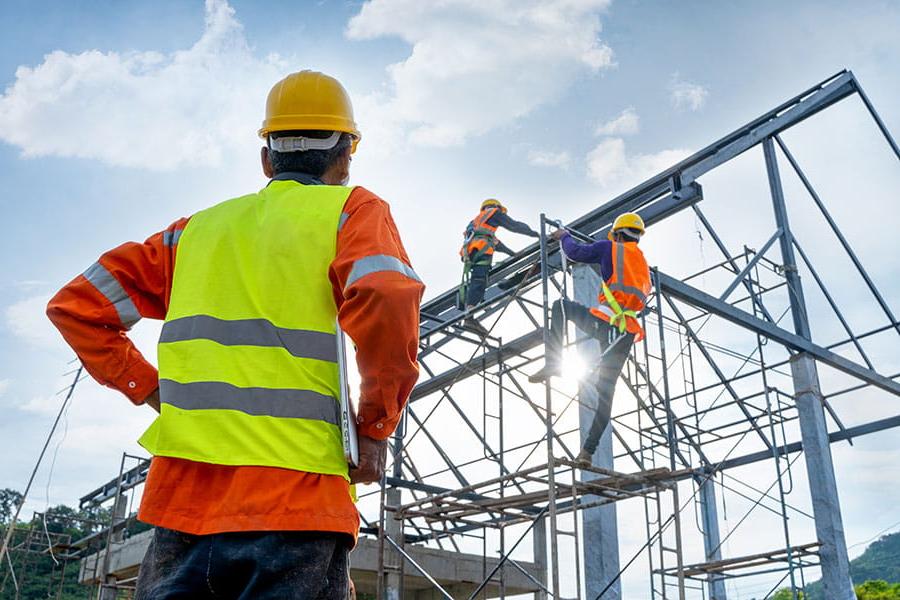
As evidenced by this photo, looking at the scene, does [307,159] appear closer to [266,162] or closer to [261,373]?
[266,162]

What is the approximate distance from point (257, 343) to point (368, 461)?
1.26 ft

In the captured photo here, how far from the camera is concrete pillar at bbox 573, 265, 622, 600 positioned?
864cm

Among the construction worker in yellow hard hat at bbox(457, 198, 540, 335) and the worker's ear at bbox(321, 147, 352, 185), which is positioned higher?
the construction worker in yellow hard hat at bbox(457, 198, 540, 335)

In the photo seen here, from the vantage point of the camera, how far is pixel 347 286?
1.93 m

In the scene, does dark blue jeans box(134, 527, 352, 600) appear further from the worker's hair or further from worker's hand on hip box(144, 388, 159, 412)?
the worker's hair

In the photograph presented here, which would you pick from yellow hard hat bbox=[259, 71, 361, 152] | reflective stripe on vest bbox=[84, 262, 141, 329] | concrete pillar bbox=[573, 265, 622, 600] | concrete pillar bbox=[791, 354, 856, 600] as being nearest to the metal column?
concrete pillar bbox=[791, 354, 856, 600]

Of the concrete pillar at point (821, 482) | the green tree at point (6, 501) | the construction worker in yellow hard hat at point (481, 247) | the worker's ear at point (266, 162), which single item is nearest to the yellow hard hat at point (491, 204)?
the construction worker in yellow hard hat at point (481, 247)

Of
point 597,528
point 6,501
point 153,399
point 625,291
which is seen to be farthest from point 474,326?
point 6,501

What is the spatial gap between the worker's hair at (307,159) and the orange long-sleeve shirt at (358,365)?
252 millimetres

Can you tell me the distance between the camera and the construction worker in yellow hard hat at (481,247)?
12.2 metres

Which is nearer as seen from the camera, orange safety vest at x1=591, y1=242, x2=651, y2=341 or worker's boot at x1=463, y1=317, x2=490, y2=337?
orange safety vest at x1=591, y1=242, x2=651, y2=341

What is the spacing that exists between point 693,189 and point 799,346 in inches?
121

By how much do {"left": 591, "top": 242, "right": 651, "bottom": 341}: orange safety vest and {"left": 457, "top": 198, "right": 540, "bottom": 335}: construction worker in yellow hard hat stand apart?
11.1 feet

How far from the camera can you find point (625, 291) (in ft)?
28.7
